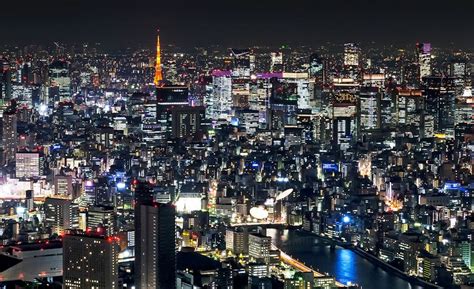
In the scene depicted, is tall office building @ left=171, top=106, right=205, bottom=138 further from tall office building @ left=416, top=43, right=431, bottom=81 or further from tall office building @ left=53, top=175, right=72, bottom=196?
tall office building @ left=416, top=43, right=431, bottom=81

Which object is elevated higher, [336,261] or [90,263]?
[90,263]

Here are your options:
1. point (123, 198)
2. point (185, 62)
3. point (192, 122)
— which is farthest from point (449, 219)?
point (185, 62)

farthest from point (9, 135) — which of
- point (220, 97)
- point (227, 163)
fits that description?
point (220, 97)

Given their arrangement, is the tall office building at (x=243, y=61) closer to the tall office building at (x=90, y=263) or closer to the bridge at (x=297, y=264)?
the bridge at (x=297, y=264)

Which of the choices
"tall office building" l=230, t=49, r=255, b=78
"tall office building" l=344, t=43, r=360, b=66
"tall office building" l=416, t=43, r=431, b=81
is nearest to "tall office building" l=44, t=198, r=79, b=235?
"tall office building" l=416, t=43, r=431, b=81

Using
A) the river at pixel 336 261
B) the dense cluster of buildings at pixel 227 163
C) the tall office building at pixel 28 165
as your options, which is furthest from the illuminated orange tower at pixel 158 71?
the river at pixel 336 261

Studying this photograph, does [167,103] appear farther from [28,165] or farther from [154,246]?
[154,246]

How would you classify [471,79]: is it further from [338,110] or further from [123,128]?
[123,128]
